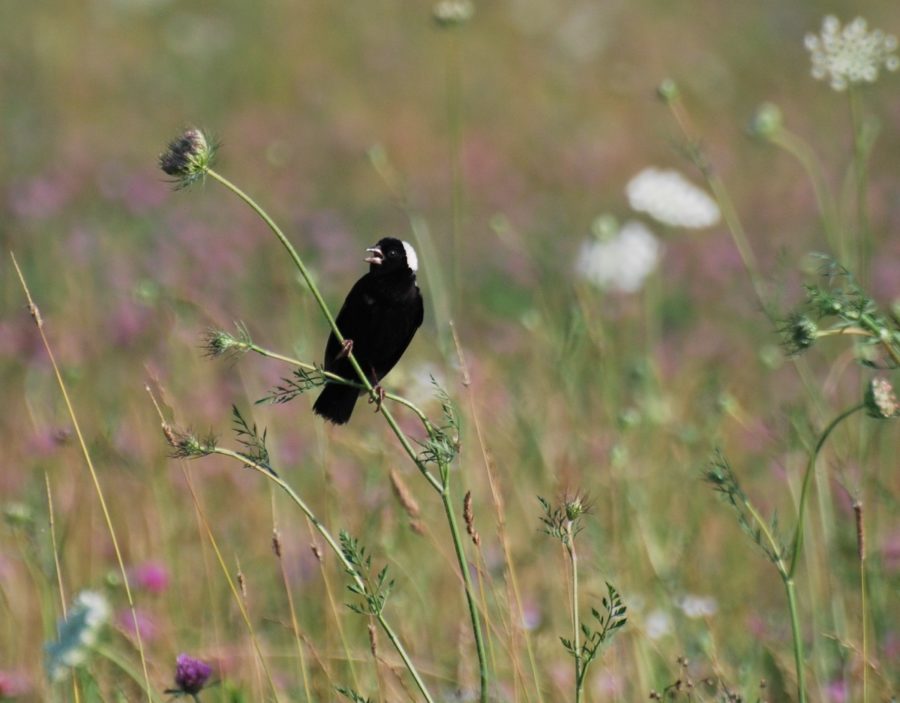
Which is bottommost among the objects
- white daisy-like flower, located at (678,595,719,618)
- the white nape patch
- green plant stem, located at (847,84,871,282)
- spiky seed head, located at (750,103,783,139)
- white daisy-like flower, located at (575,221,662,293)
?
white daisy-like flower, located at (678,595,719,618)

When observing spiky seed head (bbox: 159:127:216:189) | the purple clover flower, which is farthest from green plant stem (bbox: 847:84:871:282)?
the purple clover flower

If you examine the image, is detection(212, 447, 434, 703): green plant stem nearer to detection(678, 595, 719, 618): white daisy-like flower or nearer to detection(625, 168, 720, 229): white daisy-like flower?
detection(678, 595, 719, 618): white daisy-like flower

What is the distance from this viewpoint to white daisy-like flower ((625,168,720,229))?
4.26 metres

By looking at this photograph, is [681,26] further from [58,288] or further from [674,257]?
[58,288]

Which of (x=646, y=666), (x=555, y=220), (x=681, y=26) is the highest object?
(x=681, y=26)

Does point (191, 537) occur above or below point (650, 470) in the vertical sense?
below

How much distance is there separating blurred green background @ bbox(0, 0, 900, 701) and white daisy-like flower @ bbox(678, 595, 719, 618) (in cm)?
3

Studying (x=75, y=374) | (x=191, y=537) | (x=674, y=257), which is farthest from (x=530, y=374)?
(x=674, y=257)

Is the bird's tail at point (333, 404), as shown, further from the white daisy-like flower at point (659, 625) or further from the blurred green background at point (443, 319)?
the white daisy-like flower at point (659, 625)

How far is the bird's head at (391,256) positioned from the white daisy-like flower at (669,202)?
1.85m

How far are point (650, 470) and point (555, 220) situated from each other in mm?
5826

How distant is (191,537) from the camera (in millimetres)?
3291

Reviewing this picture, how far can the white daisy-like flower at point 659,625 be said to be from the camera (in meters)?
2.63

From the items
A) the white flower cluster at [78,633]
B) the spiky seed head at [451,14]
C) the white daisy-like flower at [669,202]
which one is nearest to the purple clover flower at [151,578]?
the white flower cluster at [78,633]
